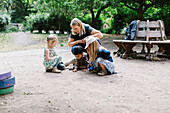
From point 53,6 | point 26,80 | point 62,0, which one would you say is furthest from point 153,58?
point 53,6

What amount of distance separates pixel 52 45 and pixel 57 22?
15.1 metres

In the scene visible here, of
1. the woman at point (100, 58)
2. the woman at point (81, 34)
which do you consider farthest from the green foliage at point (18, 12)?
the woman at point (100, 58)

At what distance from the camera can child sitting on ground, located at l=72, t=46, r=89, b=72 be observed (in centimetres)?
495

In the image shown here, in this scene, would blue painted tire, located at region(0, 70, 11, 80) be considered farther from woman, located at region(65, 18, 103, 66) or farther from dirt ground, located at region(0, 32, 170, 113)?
woman, located at region(65, 18, 103, 66)

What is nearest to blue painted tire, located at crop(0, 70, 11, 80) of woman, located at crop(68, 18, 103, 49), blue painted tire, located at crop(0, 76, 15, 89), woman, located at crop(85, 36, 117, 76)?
blue painted tire, located at crop(0, 76, 15, 89)

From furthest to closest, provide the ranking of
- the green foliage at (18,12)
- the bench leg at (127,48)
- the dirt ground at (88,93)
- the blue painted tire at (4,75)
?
the green foliage at (18,12) → the bench leg at (127,48) → the blue painted tire at (4,75) → the dirt ground at (88,93)

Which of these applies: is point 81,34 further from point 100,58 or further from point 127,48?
point 127,48

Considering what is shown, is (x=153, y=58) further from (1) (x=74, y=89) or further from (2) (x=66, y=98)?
(2) (x=66, y=98)

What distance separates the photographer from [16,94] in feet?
11.0

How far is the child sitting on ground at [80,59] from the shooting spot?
4949mm

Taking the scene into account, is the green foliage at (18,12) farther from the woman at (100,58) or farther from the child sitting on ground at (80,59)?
the woman at (100,58)

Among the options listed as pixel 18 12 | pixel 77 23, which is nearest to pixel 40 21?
pixel 77 23

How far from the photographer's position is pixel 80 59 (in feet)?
16.9

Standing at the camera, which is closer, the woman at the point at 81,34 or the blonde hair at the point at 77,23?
the blonde hair at the point at 77,23
